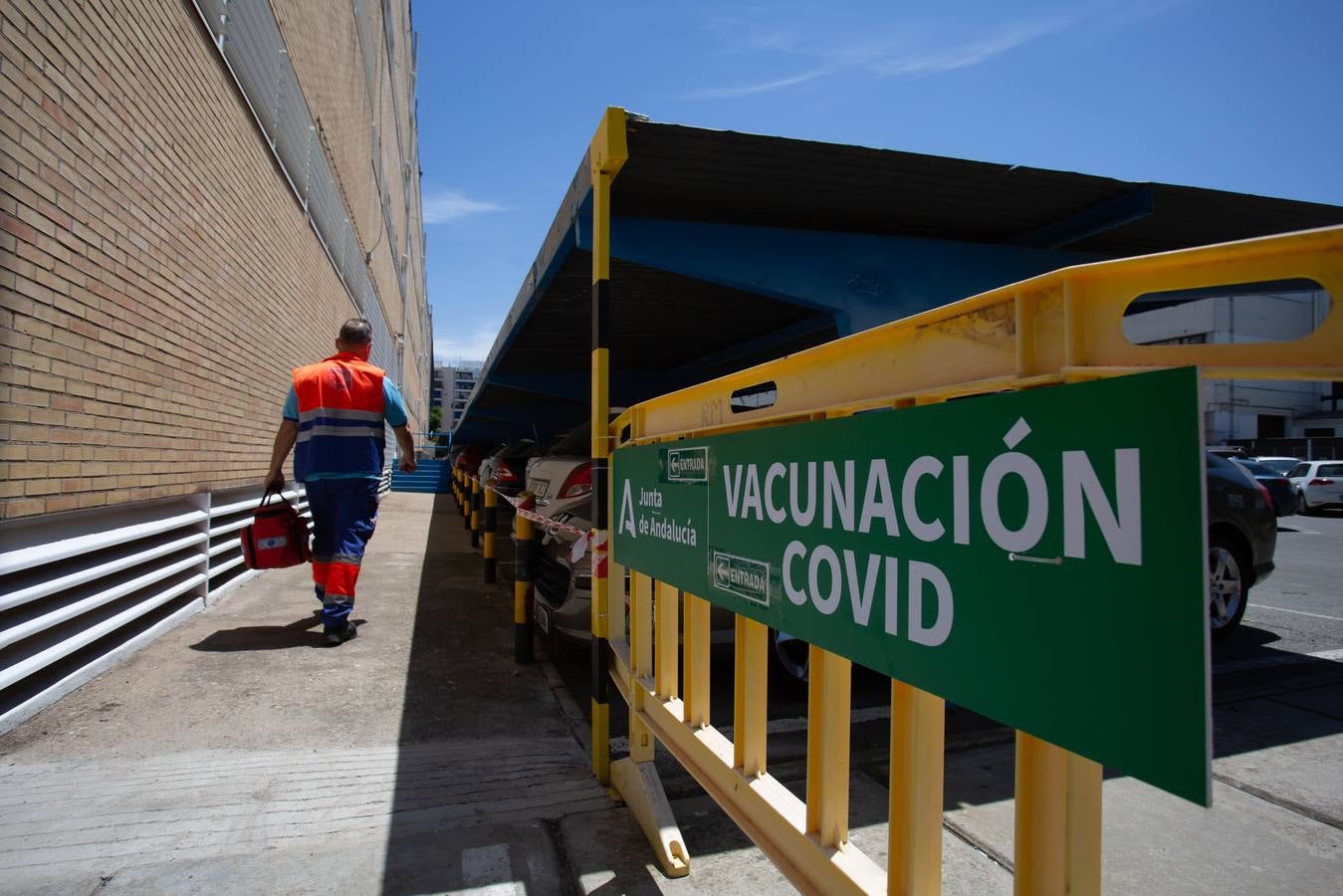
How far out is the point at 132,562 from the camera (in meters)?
4.55

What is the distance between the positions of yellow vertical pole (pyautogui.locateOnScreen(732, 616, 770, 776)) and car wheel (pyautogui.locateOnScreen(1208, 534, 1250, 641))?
16.8ft

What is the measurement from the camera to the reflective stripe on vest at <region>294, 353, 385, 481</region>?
4.95 meters

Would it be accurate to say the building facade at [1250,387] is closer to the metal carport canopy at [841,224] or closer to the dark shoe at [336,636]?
the metal carport canopy at [841,224]

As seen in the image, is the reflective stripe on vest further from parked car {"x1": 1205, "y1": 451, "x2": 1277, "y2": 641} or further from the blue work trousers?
parked car {"x1": 1205, "y1": 451, "x2": 1277, "y2": 641}

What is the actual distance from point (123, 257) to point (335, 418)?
1443 millimetres

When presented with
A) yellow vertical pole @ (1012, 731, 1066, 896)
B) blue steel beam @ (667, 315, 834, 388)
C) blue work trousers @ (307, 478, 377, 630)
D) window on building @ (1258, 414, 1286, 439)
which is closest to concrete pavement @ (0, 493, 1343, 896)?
blue work trousers @ (307, 478, 377, 630)

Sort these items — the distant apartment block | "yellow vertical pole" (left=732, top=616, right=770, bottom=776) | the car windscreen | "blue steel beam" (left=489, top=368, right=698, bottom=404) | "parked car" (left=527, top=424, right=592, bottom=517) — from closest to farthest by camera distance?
"yellow vertical pole" (left=732, top=616, right=770, bottom=776) < "parked car" (left=527, top=424, right=592, bottom=517) < the car windscreen < "blue steel beam" (left=489, top=368, right=698, bottom=404) < the distant apartment block

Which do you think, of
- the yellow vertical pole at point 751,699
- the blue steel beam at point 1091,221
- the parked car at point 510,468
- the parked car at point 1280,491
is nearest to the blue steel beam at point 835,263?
the blue steel beam at point 1091,221

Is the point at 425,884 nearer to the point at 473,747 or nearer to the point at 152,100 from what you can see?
the point at 473,747

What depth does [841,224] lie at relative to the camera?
4762 mm

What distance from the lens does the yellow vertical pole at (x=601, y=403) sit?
3.21 meters

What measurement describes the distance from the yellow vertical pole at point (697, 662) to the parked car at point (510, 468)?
6.55 m

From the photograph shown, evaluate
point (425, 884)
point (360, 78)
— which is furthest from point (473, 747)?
point (360, 78)

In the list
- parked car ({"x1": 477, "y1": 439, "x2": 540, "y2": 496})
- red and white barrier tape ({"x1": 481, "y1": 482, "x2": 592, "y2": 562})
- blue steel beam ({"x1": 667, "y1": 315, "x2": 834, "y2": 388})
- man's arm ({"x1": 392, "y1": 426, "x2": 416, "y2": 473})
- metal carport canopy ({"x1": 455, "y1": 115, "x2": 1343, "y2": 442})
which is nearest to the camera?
metal carport canopy ({"x1": 455, "y1": 115, "x2": 1343, "y2": 442})
